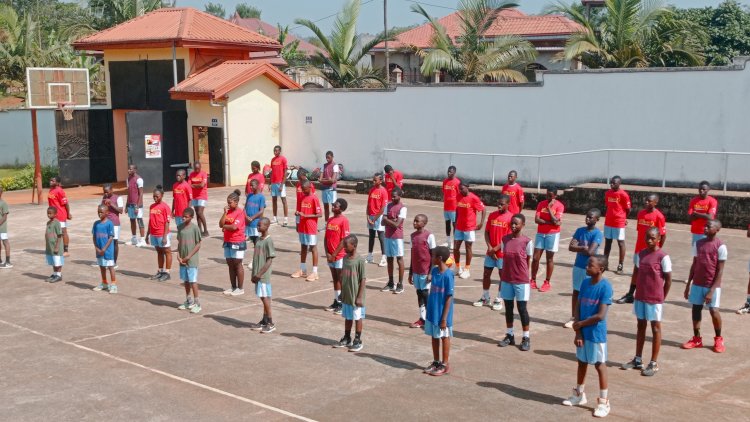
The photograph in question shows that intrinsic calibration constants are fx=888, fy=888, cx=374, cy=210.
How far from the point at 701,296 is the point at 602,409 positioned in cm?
335

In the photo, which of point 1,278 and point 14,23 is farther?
point 14,23

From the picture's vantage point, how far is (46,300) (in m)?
15.4

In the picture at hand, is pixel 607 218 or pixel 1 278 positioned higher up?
pixel 607 218

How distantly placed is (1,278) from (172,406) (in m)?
8.68

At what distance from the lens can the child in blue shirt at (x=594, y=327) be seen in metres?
9.89

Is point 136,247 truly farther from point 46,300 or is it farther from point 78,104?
point 78,104

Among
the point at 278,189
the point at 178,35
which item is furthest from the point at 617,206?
the point at 178,35

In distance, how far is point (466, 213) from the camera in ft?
54.0

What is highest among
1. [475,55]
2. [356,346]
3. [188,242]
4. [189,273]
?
[475,55]

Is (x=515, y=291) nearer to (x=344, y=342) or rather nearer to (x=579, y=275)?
(x=579, y=275)

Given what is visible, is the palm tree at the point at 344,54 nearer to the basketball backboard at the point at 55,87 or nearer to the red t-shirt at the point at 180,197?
the basketball backboard at the point at 55,87

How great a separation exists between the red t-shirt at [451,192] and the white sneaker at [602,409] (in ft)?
29.0

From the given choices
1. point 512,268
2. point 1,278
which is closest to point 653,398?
point 512,268

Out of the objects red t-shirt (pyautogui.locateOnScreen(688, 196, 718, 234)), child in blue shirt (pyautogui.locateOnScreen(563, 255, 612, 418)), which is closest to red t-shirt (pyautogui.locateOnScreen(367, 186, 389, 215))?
red t-shirt (pyautogui.locateOnScreen(688, 196, 718, 234))
